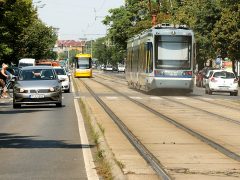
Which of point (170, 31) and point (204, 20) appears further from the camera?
point (204, 20)

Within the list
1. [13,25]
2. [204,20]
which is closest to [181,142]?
[13,25]

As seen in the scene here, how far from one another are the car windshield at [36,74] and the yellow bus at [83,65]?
59845 millimetres

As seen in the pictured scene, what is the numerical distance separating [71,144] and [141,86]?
27.6 meters

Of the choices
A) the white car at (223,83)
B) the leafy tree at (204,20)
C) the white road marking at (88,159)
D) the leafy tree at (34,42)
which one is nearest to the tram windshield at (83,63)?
the leafy tree at (34,42)

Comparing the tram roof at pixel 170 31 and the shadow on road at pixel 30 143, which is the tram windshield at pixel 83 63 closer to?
the tram roof at pixel 170 31

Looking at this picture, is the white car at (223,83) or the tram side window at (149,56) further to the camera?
the white car at (223,83)

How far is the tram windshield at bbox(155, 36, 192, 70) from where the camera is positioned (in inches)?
1460

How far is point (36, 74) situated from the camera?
2789 cm

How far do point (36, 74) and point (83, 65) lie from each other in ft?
203

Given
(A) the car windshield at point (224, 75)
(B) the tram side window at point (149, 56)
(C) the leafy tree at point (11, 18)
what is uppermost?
(C) the leafy tree at point (11, 18)

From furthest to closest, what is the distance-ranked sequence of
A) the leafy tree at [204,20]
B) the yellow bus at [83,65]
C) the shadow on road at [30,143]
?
the yellow bus at [83,65]
the leafy tree at [204,20]
the shadow on road at [30,143]

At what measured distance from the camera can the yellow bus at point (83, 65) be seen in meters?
88.2

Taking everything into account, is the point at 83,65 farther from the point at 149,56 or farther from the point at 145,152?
the point at 145,152

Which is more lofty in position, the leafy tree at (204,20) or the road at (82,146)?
the leafy tree at (204,20)
